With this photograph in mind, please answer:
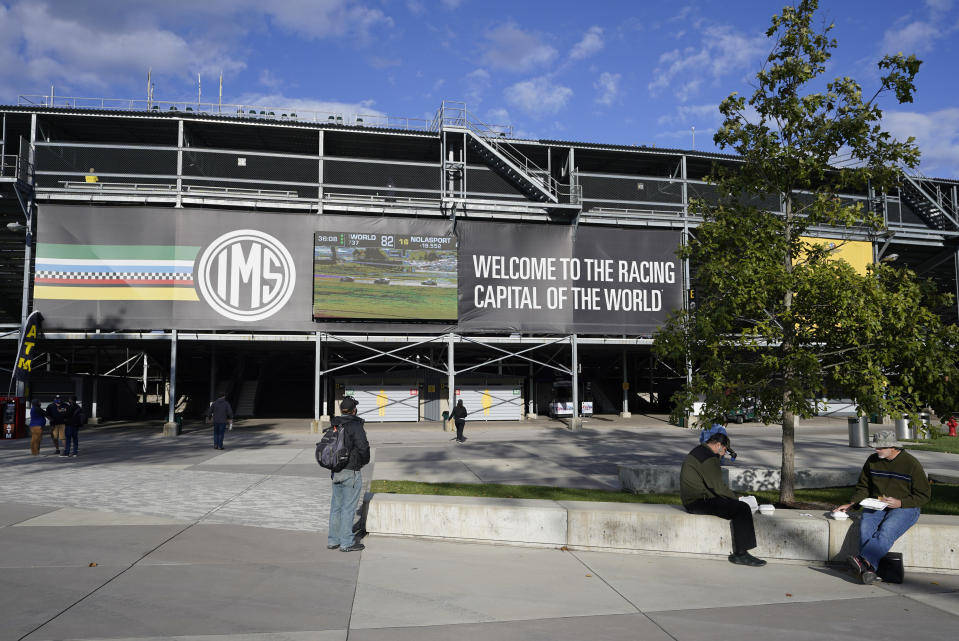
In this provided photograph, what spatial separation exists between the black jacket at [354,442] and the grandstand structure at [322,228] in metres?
19.5

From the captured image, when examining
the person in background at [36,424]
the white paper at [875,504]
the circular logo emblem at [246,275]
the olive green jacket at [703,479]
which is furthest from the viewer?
the circular logo emblem at [246,275]

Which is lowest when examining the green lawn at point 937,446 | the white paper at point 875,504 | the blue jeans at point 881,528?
the green lawn at point 937,446

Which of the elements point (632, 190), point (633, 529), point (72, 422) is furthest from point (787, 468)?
point (632, 190)

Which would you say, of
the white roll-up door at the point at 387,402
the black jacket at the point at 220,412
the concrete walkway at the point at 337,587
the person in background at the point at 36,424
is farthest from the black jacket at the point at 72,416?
the white roll-up door at the point at 387,402

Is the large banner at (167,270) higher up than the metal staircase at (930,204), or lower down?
lower down

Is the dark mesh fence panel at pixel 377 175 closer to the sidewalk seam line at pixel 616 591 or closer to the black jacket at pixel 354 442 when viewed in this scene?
the black jacket at pixel 354 442

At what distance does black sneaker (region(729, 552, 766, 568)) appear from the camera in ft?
21.1

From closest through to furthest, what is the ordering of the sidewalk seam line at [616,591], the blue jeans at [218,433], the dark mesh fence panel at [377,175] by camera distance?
the sidewalk seam line at [616,591] → the blue jeans at [218,433] → the dark mesh fence panel at [377,175]

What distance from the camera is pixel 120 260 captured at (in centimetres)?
2578

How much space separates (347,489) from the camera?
6930mm

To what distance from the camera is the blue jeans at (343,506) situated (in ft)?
22.5

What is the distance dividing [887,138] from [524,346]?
2324cm

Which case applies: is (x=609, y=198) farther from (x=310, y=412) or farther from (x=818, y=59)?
(x=818, y=59)

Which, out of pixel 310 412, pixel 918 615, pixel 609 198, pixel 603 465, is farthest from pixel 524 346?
pixel 918 615
